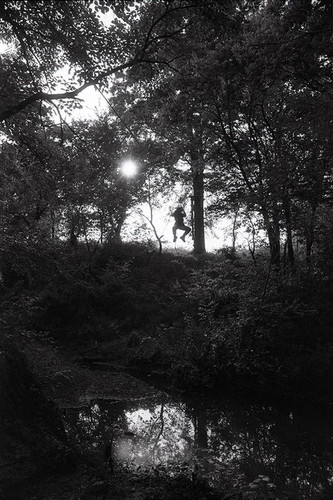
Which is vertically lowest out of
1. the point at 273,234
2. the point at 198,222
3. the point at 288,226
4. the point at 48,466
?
the point at 48,466

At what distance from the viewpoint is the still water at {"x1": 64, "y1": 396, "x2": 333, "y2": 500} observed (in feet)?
18.6

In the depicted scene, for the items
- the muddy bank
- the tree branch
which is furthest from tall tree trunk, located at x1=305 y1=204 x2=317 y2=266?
the muddy bank

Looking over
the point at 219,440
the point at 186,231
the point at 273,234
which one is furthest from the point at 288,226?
the point at 186,231

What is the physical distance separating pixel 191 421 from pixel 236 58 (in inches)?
342

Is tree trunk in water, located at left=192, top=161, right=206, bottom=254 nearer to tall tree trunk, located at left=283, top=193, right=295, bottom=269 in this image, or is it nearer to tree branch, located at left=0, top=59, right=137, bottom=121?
tall tree trunk, located at left=283, top=193, right=295, bottom=269

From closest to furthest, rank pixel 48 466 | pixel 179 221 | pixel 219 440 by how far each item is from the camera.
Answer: pixel 48 466 → pixel 219 440 → pixel 179 221

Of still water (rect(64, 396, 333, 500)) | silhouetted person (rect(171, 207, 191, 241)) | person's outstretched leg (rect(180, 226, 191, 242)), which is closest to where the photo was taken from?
still water (rect(64, 396, 333, 500))

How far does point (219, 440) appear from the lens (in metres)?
7.18

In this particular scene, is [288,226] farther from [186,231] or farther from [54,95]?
[186,231]

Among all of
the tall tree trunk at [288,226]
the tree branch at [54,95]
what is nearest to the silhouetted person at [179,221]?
the tall tree trunk at [288,226]

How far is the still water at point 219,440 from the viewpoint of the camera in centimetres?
566

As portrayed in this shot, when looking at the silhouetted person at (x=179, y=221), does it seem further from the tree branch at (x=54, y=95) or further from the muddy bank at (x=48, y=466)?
the muddy bank at (x=48, y=466)

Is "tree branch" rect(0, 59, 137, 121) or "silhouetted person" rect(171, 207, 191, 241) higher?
"silhouetted person" rect(171, 207, 191, 241)

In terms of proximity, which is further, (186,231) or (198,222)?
(198,222)
